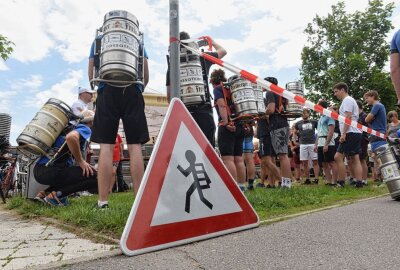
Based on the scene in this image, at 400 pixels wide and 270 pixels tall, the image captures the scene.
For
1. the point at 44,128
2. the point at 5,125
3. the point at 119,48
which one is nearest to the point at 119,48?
the point at 119,48

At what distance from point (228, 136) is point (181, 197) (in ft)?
10.4

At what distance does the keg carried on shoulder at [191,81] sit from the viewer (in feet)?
13.7

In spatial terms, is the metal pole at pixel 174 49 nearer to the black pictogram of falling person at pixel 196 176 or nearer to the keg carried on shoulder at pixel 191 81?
the black pictogram of falling person at pixel 196 176

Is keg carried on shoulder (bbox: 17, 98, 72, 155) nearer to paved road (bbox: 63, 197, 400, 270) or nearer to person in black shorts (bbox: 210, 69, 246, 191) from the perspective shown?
person in black shorts (bbox: 210, 69, 246, 191)

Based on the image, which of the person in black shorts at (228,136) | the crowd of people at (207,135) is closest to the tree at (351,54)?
the crowd of people at (207,135)

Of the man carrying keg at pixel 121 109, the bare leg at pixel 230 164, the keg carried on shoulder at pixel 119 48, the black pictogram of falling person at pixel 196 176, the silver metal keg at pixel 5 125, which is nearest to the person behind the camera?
the black pictogram of falling person at pixel 196 176

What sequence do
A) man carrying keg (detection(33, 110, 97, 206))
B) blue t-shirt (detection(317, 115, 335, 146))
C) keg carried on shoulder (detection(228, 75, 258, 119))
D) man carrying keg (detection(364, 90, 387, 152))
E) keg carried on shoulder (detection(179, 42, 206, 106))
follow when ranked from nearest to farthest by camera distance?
1. keg carried on shoulder (detection(179, 42, 206, 106))
2. man carrying keg (detection(33, 110, 97, 206))
3. keg carried on shoulder (detection(228, 75, 258, 119))
4. man carrying keg (detection(364, 90, 387, 152))
5. blue t-shirt (detection(317, 115, 335, 146))

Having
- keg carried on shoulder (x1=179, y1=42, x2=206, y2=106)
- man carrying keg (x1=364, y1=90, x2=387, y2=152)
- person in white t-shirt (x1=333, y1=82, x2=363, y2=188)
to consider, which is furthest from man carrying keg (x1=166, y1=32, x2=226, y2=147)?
man carrying keg (x1=364, y1=90, x2=387, y2=152)

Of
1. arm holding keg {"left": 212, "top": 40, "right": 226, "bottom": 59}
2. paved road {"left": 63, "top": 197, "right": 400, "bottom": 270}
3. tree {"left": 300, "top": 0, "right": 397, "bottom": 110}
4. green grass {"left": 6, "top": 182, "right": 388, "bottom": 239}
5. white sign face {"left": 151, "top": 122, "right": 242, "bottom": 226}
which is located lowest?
paved road {"left": 63, "top": 197, "right": 400, "bottom": 270}

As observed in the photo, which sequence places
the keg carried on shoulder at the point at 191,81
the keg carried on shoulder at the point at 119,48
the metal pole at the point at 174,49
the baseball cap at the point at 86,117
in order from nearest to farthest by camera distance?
the metal pole at the point at 174,49
the keg carried on shoulder at the point at 119,48
the keg carried on shoulder at the point at 191,81
the baseball cap at the point at 86,117

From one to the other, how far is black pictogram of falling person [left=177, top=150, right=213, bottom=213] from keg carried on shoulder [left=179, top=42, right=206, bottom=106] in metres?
1.42

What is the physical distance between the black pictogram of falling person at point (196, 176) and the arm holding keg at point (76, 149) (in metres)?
2.41

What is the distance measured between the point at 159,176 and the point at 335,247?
49.3 inches

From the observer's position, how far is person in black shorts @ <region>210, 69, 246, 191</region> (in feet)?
18.6
